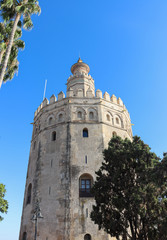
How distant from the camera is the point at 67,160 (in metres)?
19.4

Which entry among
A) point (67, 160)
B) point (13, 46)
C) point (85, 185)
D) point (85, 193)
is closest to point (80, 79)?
point (67, 160)

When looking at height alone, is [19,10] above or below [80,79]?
below

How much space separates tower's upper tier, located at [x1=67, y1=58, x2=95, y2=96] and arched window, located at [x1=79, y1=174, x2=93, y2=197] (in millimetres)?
11873

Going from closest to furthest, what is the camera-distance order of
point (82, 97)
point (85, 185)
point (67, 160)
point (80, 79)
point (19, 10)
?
point (19, 10), point (85, 185), point (67, 160), point (82, 97), point (80, 79)

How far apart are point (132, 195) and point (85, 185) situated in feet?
23.6

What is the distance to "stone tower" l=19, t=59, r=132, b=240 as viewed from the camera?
1698cm

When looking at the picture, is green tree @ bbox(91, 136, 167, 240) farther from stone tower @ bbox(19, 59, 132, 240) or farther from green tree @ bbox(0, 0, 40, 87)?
green tree @ bbox(0, 0, 40, 87)

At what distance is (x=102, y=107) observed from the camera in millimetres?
23203

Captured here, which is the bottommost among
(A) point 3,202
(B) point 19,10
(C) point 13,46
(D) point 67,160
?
(A) point 3,202

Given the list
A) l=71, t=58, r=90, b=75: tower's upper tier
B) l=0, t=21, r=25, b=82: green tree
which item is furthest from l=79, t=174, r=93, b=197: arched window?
l=71, t=58, r=90, b=75: tower's upper tier

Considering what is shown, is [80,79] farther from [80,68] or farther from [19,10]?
[19,10]

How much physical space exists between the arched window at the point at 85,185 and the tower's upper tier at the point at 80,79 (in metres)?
11.9

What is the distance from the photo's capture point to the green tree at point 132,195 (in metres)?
12.3

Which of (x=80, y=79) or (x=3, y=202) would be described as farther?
(x=80, y=79)
